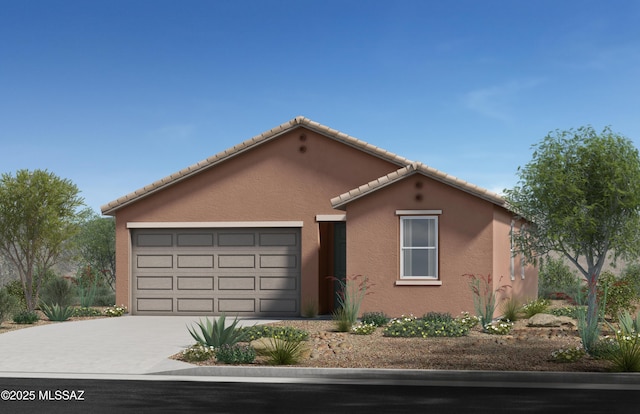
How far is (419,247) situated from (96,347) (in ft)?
30.7

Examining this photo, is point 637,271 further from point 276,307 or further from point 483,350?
point 483,350

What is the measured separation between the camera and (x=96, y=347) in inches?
654

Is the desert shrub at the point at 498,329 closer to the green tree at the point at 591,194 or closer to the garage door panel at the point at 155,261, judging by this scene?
the green tree at the point at 591,194

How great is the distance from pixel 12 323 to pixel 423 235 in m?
11.7

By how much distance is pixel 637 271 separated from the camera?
98.3 feet

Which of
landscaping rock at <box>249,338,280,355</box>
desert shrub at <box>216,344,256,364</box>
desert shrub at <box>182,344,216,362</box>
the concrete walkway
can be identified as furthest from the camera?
landscaping rock at <box>249,338,280,355</box>

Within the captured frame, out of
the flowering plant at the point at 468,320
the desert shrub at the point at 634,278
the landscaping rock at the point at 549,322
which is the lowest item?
the landscaping rock at the point at 549,322

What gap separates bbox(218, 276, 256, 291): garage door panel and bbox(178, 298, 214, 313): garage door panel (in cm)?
61

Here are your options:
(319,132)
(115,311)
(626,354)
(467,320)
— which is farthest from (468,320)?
(115,311)

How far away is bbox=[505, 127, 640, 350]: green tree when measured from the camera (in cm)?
1755

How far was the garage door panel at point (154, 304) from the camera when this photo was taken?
2502 centimetres

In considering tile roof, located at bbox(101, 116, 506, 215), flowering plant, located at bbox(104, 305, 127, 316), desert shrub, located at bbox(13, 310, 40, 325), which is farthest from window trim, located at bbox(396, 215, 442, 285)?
desert shrub, located at bbox(13, 310, 40, 325)

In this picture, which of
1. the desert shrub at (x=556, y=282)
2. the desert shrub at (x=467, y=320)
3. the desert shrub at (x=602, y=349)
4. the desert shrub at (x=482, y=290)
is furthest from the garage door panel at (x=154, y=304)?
the desert shrub at (x=556, y=282)

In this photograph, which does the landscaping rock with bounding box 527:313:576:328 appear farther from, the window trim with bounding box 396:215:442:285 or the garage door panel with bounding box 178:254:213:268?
the garage door panel with bounding box 178:254:213:268
